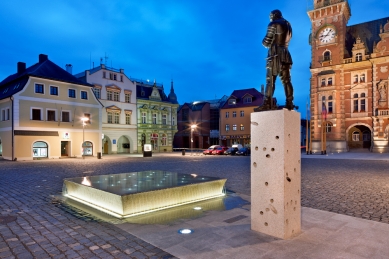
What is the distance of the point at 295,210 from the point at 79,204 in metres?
6.03

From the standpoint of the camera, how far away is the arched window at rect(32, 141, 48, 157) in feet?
99.4

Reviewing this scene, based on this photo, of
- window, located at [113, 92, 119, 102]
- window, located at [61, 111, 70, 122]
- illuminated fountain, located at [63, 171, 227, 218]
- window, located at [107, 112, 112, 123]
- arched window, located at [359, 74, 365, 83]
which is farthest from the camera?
window, located at [113, 92, 119, 102]

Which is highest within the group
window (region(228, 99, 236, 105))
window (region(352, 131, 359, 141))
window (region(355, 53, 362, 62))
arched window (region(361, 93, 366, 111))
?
window (region(355, 53, 362, 62))

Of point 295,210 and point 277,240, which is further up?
point 295,210

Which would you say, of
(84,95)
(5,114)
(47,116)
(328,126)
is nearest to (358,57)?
(328,126)

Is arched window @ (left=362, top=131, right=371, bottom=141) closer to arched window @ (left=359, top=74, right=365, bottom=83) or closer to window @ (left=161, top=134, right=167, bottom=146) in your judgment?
arched window @ (left=359, top=74, right=365, bottom=83)

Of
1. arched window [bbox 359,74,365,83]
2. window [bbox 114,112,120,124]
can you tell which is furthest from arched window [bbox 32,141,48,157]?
arched window [bbox 359,74,365,83]

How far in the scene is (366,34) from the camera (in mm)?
44438

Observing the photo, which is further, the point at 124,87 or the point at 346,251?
the point at 124,87

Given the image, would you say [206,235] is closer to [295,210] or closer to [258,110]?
[295,210]

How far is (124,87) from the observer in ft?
144

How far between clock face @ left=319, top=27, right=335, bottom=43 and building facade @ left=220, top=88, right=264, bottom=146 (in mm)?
14891

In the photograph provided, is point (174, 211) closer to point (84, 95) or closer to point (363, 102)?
point (84, 95)

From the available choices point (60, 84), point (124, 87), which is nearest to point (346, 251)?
point (60, 84)
